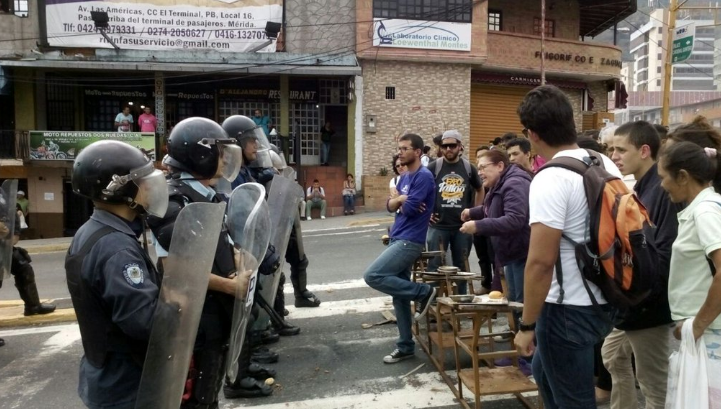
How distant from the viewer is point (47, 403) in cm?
423

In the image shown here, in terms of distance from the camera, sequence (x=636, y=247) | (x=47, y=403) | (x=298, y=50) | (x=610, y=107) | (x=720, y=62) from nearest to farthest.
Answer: (x=636, y=247) < (x=47, y=403) < (x=298, y=50) < (x=610, y=107) < (x=720, y=62)

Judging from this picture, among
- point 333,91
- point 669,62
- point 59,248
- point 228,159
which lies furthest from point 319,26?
point 228,159

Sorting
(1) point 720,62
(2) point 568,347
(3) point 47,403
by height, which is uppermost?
(1) point 720,62

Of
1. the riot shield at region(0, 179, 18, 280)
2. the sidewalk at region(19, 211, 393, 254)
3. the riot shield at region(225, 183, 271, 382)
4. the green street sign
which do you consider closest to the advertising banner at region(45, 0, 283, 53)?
the sidewalk at region(19, 211, 393, 254)

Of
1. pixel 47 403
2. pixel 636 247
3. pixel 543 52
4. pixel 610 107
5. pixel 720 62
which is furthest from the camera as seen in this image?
pixel 720 62

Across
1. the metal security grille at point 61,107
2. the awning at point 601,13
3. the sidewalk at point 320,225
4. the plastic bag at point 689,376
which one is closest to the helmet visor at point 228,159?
the plastic bag at point 689,376

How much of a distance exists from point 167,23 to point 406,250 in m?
15.8

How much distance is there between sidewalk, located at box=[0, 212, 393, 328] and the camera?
6.34 metres

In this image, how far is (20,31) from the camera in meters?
17.6

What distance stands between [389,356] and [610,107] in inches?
1091

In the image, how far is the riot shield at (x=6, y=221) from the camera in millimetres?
5312

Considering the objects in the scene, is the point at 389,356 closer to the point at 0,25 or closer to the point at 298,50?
the point at 298,50

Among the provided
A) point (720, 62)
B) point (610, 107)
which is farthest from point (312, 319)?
point (720, 62)

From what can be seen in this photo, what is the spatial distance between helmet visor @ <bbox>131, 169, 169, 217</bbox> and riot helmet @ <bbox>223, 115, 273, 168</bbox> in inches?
90.9
